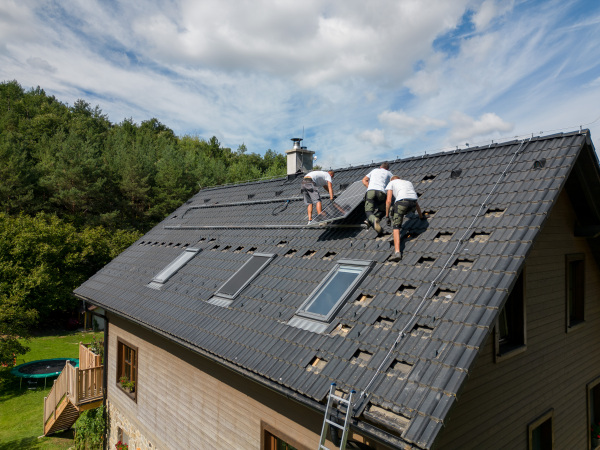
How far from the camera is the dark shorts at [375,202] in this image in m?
6.85

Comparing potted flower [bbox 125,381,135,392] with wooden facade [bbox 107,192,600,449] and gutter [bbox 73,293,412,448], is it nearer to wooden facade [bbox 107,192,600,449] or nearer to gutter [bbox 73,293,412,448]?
wooden facade [bbox 107,192,600,449]

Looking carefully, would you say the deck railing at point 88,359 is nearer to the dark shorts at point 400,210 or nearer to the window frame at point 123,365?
the window frame at point 123,365

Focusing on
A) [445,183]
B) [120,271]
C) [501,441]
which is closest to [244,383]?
[501,441]

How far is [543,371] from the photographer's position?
6516mm

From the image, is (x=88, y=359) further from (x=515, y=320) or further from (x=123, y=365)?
(x=515, y=320)

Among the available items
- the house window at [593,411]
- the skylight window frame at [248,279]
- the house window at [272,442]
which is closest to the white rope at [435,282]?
the house window at [272,442]

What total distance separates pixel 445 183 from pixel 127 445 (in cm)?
1050

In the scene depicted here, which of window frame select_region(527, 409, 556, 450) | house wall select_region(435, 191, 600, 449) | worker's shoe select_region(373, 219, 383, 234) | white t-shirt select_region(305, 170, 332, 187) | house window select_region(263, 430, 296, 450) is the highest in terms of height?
white t-shirt select_region(305, 170, 332, 187)

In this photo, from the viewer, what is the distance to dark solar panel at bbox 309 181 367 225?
7.60 m

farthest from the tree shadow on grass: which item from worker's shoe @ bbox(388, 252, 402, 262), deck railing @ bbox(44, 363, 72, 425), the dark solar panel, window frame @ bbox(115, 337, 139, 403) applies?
worker's shoe @ bbox(388, 252, 402, 262)

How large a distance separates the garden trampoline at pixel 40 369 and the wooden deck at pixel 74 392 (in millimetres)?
4212

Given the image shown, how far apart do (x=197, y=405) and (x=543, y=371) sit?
20.4ft

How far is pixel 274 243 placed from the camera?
8898 mm

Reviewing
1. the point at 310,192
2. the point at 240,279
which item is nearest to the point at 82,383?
the point at 240,279
